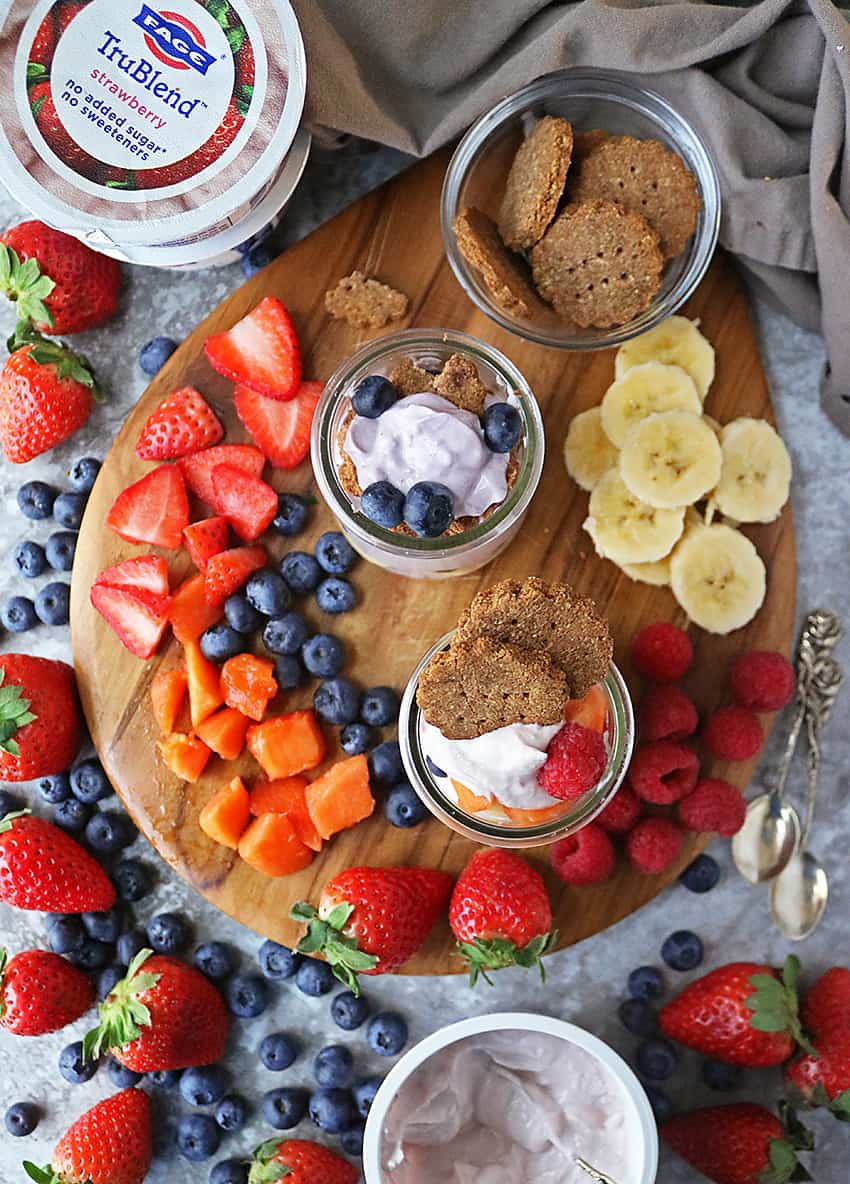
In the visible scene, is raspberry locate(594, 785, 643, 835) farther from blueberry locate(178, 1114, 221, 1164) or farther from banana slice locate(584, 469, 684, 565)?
blueberry locate(178, 1114, 221, 1164)

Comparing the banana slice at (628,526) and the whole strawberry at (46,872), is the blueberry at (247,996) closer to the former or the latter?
the whole strawberry at (46,872)

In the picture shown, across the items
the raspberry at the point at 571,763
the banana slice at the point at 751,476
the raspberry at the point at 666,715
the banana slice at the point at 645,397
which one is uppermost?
the banana slice at the point at 645,397

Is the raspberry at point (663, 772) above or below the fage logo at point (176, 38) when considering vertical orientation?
below

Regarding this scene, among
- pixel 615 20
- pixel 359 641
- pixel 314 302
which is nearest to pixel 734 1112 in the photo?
pixel 359 641

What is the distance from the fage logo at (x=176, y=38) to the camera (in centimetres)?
181

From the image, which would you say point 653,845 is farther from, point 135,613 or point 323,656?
point 135,613

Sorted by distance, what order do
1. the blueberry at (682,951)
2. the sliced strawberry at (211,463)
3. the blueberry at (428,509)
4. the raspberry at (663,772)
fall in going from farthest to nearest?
the blueberry at (682,951) → the sliced strawberry at (211,463) → the raspberry at (663,772) → the blueberry at (428,509)

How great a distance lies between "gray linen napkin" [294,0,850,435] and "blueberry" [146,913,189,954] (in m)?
1.38

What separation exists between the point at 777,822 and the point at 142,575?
1.20m

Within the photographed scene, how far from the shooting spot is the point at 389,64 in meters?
1.94

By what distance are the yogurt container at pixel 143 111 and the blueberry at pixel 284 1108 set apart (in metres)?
1.47

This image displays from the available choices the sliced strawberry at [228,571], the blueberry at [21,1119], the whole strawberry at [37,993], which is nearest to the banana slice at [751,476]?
the sliced strawberry at [228,571]

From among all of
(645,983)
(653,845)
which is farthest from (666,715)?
(645,983)

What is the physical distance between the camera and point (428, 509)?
5.35 feet
